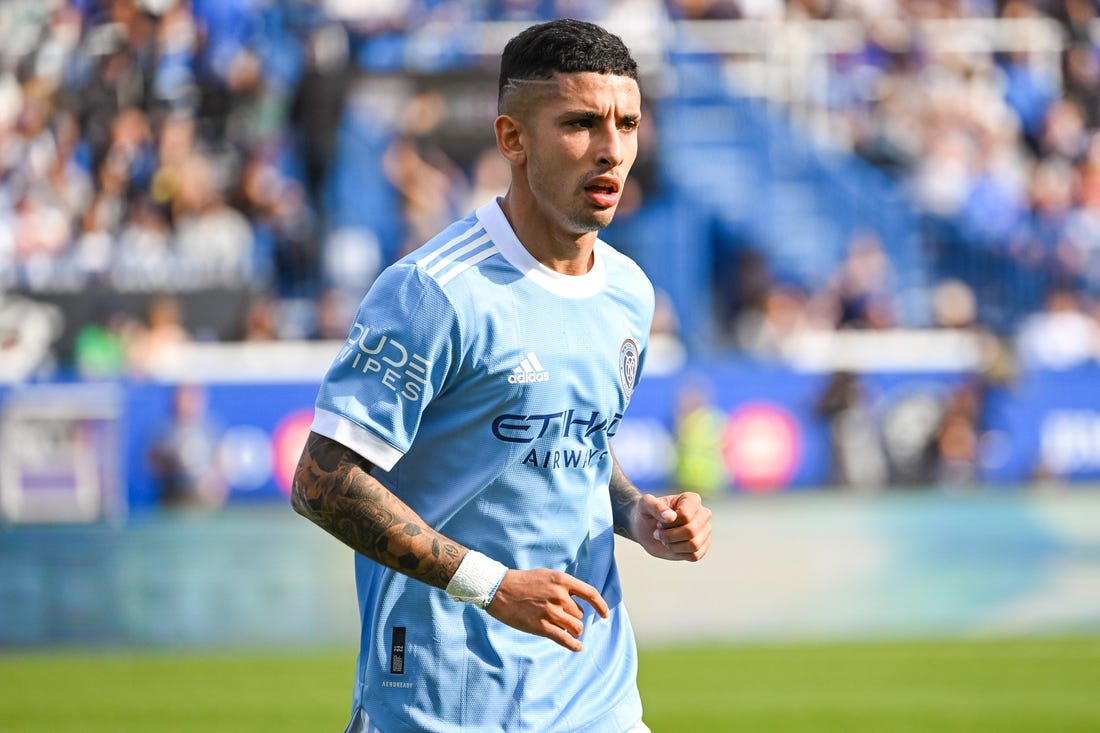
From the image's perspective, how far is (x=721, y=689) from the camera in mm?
10281

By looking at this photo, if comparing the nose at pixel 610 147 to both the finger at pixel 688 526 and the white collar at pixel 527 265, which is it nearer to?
the white collar at pixel 527 265

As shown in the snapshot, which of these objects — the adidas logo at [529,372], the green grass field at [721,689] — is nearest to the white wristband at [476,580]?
the adidas logo at [529,372]

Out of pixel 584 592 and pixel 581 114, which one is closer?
pixel 584 592

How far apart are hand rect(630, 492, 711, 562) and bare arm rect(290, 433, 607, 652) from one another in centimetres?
42

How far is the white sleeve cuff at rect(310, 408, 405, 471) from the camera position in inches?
139

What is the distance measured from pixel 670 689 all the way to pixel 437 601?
6.88 meters

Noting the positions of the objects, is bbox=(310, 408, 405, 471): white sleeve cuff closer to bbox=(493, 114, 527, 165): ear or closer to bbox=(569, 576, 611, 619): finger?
bbox=(569, 576, 611, 619): finger

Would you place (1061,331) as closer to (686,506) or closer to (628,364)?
(628,364)

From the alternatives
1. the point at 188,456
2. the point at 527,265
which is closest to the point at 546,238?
the point at 527,265

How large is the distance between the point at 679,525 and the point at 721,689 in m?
6.71

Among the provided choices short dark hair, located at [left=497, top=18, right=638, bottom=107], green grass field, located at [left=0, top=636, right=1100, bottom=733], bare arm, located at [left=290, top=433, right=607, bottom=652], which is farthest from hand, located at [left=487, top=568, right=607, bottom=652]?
green grass field, located at [left=0, top=636, right=1100, bottom=733]

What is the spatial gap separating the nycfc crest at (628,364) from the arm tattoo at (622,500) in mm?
265

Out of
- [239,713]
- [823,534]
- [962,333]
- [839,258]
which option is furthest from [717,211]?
[239,713]

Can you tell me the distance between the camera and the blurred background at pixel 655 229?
16.4 meters
